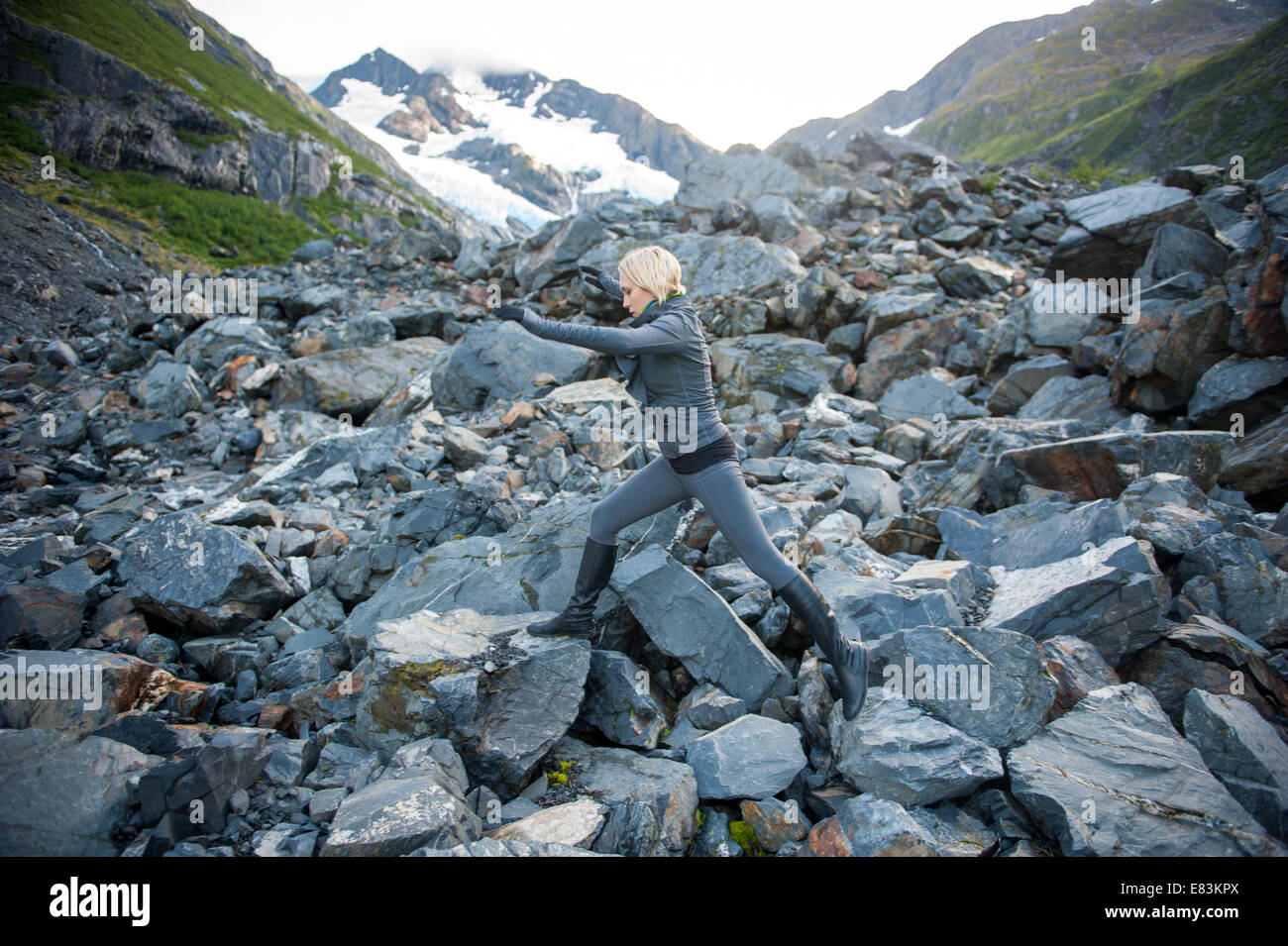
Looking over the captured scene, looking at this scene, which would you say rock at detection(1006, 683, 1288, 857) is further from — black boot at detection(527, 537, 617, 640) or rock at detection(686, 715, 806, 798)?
black boot at detection(527, 537, 617, 640)

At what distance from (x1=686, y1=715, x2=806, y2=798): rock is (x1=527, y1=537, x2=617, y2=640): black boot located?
1.18 metres

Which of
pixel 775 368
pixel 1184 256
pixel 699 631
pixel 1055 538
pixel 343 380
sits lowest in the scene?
pixel 699 631

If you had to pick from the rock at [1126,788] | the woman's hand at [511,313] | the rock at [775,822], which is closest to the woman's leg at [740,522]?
the rock at [775,822]

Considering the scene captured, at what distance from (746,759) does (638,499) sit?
6.15 ft

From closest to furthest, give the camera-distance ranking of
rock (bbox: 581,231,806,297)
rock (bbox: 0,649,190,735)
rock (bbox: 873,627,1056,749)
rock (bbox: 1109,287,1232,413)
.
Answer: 1. rock (bbox: 873,627,1056,749)
2. rock (bbox: 0,649,190,735)
3. rock (bbox: 1109,287,1232,413)
4. rock (bbox: 581,231,806,297)

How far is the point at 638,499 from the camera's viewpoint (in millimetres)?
4305

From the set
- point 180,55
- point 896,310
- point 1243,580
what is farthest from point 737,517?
point 180,55

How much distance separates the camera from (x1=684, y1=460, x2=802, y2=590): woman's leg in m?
4.03

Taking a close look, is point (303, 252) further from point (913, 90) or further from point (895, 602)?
point (913, 90)

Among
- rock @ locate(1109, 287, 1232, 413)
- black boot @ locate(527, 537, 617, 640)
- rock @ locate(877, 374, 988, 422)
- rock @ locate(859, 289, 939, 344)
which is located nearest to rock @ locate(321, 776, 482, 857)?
black boot @ locate(527, 537, 617, 640)

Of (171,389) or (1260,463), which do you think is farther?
(171,389)

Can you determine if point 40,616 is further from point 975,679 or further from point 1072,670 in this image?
point 1072,670

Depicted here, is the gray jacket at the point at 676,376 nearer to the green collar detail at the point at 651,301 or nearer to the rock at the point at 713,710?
the green collar detail at the point at 651,301
